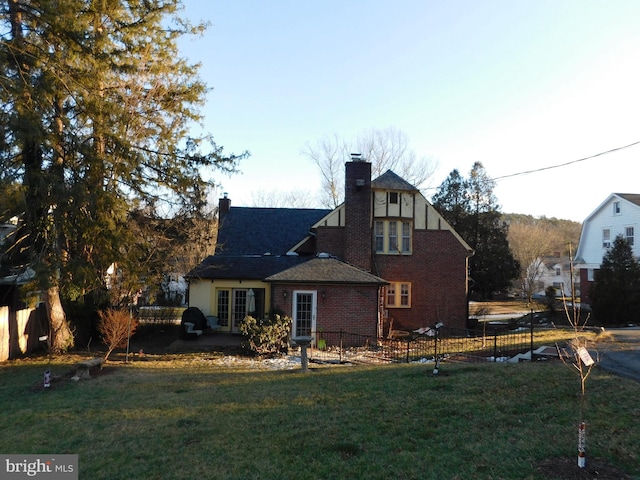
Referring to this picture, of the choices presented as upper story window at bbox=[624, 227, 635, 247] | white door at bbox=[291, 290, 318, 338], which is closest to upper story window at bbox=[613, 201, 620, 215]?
upper story window at bbox=[624, 227, 635, 247]

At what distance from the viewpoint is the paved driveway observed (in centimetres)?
888

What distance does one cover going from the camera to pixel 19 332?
15.7 meters

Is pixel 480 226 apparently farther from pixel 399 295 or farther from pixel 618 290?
pixel 399 295

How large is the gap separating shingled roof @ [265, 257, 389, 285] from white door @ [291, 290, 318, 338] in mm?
645

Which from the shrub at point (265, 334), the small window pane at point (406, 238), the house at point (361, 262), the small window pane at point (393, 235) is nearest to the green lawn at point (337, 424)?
the shrub at point (265, 334)

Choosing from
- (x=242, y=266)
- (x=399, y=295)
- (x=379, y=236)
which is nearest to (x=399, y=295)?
(x=399, y=295)

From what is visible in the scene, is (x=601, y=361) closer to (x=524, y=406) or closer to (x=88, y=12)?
(x=524, y=406)

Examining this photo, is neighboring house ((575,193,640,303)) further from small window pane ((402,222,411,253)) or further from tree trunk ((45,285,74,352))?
tree trunk ((45,285,74,352))

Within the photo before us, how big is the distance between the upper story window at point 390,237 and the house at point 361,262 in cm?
5

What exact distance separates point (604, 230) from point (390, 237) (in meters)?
21.9

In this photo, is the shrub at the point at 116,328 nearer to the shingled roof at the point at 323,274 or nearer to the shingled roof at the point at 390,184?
the shingled roof at the point at 323,274

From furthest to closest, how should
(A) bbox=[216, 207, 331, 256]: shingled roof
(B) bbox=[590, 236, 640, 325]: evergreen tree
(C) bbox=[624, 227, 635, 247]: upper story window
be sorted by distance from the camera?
1. (C) bbox=[624, 227, 635, 247]: upper story window
2. (B) bbox=[590, 236, 640, 325]: evergreen tree
3. (A) bbox=[216, 207, 331, 256]: shingled roof

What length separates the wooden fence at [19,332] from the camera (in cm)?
1467

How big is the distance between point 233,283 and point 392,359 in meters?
8.76
